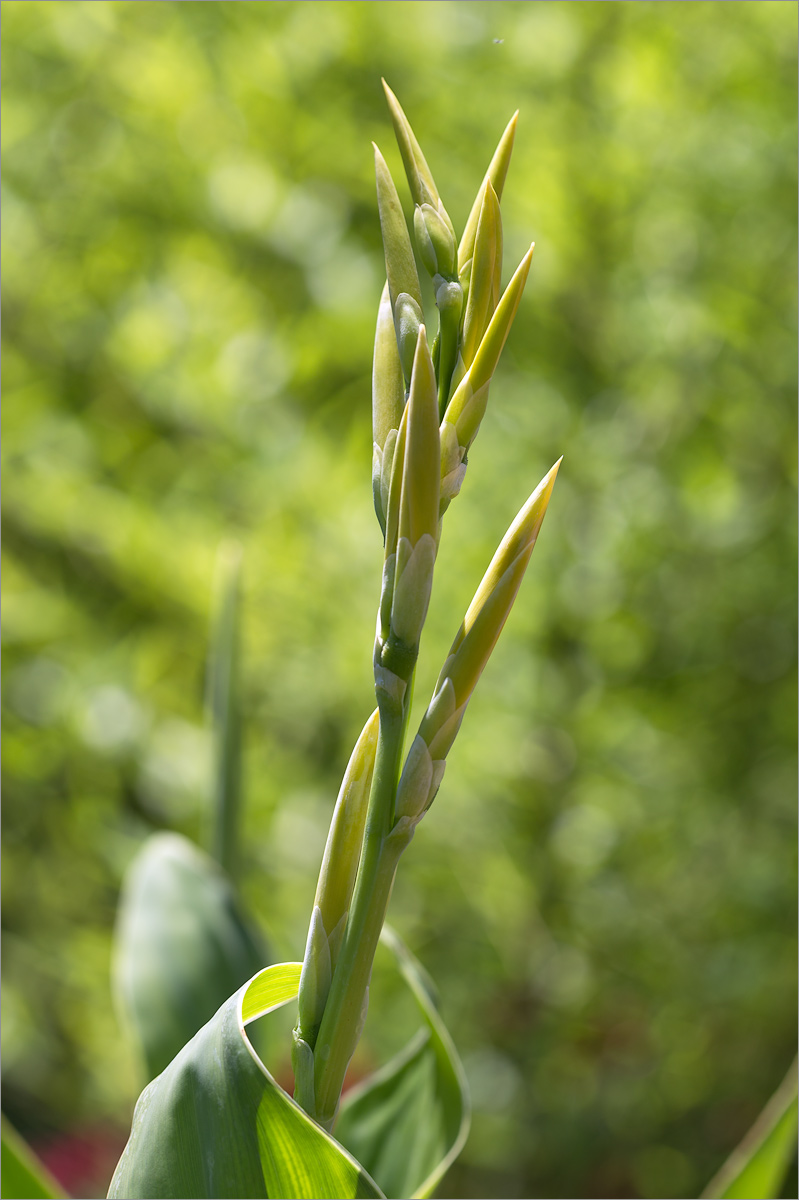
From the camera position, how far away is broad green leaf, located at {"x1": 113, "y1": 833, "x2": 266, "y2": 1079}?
0.32 meters

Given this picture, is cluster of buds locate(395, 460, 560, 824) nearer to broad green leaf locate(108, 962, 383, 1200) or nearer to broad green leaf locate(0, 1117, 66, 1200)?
broad green leaf locate(108, 962, 383, 1200)

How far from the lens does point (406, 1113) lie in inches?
12.1

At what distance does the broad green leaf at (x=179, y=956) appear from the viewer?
1.06 ft

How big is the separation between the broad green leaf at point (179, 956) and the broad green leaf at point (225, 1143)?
18cm

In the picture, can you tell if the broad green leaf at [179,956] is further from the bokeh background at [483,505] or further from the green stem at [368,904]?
the bokeh background at [483,505]

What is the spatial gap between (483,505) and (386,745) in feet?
2.23

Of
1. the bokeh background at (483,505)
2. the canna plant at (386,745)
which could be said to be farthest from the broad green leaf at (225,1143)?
the bokeh background at (483,505)

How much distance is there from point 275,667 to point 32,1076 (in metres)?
0.61

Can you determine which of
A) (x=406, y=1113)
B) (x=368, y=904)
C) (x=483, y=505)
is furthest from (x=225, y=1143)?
(x=483, y=505)

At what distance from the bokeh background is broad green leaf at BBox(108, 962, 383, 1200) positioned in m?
0.64

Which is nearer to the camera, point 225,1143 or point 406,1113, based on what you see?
point 225,1143

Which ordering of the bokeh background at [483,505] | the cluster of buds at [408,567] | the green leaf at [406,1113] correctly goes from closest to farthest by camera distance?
the cluster of buds at [408,567] → the green leaf at [406,1113] → the bokeh background at [483,505]

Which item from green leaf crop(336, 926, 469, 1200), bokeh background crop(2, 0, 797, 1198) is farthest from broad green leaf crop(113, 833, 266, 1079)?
bokeh background crop(2, 0, 797, 1198)

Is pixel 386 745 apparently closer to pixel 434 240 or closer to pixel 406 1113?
pixel 434 240
